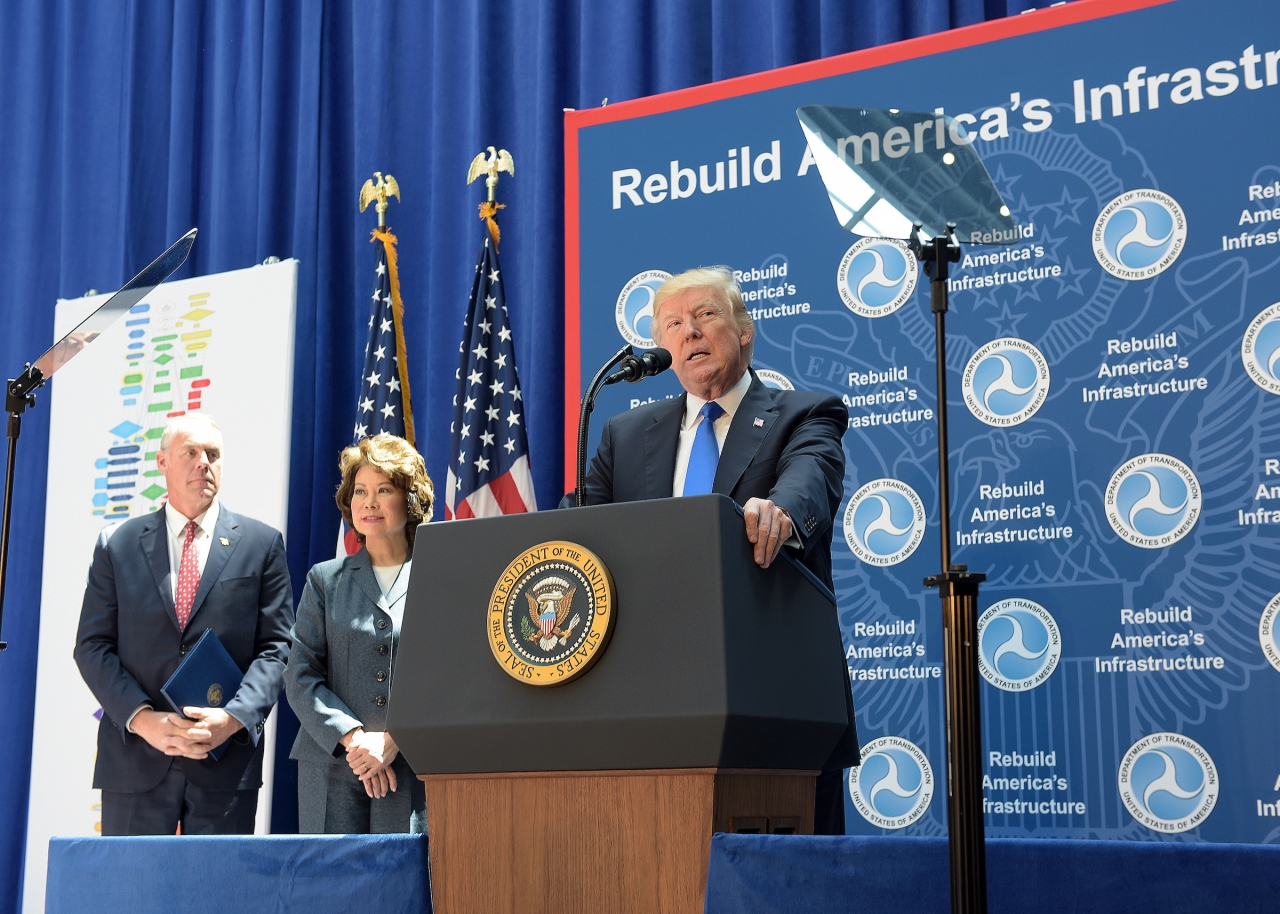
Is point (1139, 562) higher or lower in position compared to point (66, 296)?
lower

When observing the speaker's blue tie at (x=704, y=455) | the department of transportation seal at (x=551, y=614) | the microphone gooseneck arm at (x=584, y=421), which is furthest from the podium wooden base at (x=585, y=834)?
the speaker's blue tie at (x=704, y=455)

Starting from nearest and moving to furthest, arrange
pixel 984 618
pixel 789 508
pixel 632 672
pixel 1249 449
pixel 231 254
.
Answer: pixel 632 672 → pixel 789 508 → pixel 1249 449 → pixel 984 618 → pixel 231 254

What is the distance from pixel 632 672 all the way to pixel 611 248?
2443 mm

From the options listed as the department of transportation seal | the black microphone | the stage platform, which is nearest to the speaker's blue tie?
the black microphone

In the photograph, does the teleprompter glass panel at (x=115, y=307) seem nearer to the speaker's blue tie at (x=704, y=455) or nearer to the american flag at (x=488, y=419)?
the speaker's blue tie at (x=704, y=455)

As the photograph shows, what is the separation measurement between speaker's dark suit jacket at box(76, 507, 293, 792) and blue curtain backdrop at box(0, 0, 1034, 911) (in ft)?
3.66


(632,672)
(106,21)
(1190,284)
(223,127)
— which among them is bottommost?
(632,672)

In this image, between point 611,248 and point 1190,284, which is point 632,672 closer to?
point 1190,284

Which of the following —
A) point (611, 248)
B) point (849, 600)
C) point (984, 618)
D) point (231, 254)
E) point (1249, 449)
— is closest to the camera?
point (1249, 449)

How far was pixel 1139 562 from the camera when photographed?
2932 mm

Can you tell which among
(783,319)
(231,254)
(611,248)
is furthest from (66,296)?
(783,319)

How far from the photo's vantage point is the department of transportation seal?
1.38 m

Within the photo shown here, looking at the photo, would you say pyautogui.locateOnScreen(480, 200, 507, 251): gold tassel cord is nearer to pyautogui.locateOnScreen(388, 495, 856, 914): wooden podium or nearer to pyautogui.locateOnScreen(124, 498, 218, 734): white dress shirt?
pyautogui.locateOnScreen(124, 498, 218, 734): white dress shirt

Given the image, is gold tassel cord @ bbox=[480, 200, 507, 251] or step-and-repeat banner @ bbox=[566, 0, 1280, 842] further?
gold tassel cord @ bbox=[480, 200, 507, 251]
